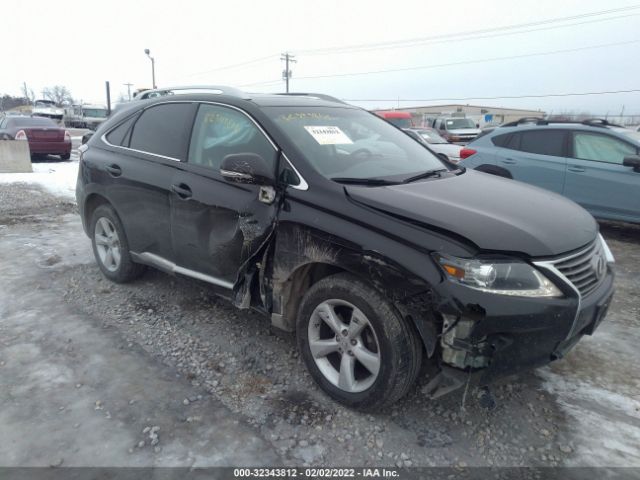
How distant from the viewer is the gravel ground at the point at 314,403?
7.99ft

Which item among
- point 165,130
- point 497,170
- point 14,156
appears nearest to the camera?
point 165,130

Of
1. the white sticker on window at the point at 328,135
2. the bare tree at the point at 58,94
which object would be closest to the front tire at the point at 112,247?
the white sticker on window at the point at 328,135

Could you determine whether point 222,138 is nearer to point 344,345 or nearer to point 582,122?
point 344,345

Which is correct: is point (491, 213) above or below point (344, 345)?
above

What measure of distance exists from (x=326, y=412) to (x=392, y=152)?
1.92 m

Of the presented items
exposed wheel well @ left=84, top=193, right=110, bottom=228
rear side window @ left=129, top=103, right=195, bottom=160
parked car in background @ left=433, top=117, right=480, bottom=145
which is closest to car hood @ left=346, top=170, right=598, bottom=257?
rear side window @ left=129, top=103, right=195, bottom=160

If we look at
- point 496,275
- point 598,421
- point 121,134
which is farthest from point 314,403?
point 121,134

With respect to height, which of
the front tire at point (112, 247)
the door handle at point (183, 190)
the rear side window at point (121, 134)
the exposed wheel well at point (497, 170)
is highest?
the rear side window at point (121, 134)

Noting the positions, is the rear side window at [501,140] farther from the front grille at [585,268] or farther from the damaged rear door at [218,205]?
the damaged rear door at [218,205]

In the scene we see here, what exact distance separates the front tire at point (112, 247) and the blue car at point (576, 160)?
5467 millimetres

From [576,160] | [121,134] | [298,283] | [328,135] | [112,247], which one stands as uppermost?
[328,135]

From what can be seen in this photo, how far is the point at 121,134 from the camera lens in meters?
4.28

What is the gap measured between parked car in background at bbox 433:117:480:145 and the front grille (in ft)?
66.3

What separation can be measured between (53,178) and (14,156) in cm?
179
